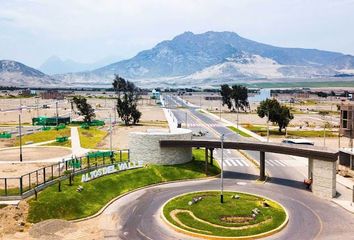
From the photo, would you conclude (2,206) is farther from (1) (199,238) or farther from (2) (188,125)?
(2) (188,125)

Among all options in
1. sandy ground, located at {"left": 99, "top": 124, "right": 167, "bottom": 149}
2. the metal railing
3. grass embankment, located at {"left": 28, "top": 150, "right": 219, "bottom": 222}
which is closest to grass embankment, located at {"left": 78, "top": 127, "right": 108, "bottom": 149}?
sandy ground, located at {"left": 99, "top": 124, "right": 167, "bottom": 149}

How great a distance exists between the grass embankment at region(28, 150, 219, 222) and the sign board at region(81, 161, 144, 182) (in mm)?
1013

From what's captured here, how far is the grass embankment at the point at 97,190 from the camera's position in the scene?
54.6m

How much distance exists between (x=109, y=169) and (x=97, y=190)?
821cm

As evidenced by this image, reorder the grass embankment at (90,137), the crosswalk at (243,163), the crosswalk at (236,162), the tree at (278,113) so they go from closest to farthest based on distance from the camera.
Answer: the crosswalk at (236,162)
the crosswalk at (243,163)
the grass embankment at (90,137)
the tree at (278,113)

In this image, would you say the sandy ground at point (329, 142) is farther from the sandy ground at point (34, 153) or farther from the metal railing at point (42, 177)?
the sandy ground at point (34, 153)

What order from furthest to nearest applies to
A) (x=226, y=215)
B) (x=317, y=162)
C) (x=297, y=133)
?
1. (x=297, y=133)
2. (x=317, y=162)
3. (x=226, y=215)

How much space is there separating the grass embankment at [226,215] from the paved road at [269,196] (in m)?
1.73

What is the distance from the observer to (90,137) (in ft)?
392

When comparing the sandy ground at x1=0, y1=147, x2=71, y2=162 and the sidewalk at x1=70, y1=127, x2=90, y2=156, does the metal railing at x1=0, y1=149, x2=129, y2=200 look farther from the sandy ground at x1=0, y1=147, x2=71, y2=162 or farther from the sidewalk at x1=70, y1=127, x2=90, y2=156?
the sandy ground at x1=0, y1=147, x2=71, y2=162

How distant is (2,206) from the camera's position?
178ft

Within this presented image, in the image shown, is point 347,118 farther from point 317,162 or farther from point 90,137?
point 90,137

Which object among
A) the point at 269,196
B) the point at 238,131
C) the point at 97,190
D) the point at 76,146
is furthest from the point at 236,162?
the point at 238,131

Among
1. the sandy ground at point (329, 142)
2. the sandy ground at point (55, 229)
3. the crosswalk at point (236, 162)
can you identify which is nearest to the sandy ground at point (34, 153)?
the crosswalk at point (236, 162)
